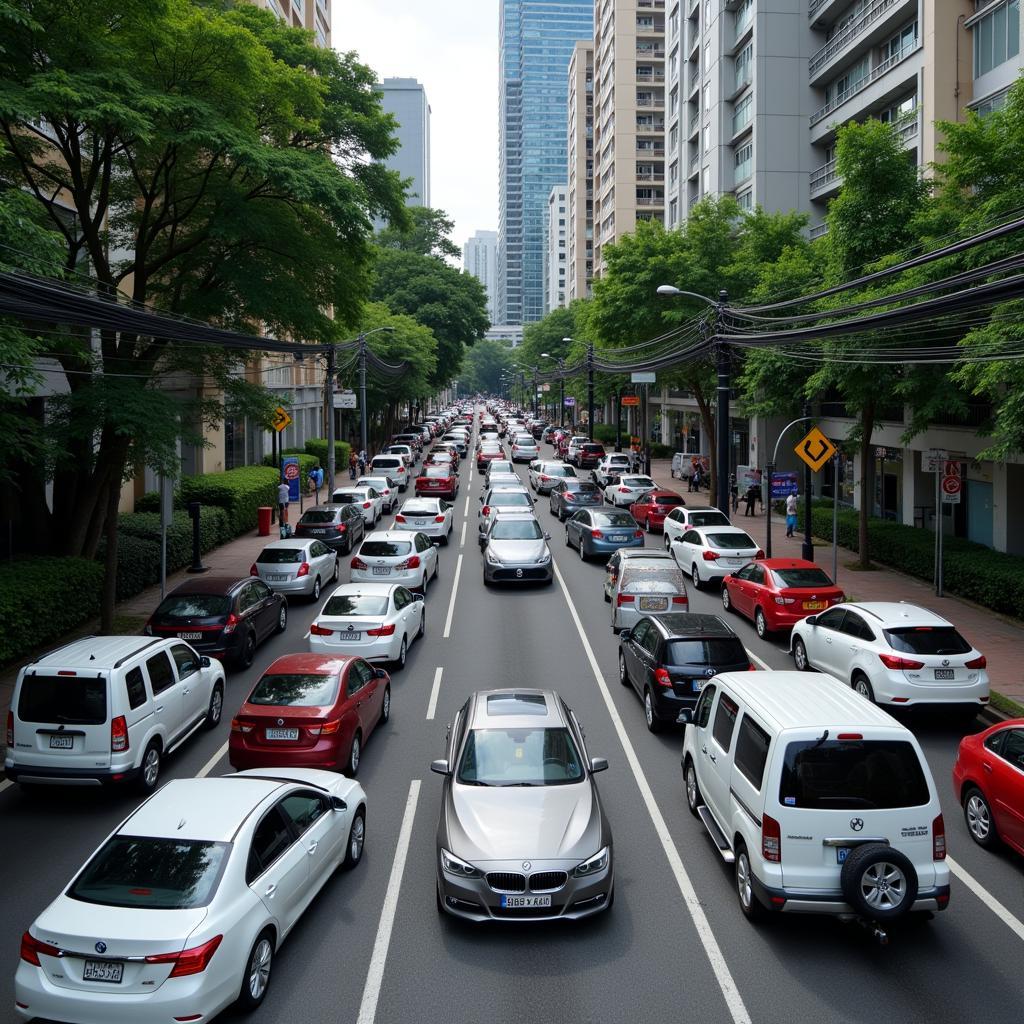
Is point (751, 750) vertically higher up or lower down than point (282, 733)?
higher up

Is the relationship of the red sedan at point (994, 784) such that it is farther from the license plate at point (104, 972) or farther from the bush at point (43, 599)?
the bush at point (43, 599)

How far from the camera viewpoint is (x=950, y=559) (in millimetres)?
23891

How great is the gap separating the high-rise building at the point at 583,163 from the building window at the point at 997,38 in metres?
100

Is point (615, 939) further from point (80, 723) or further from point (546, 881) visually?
point (80, 723)

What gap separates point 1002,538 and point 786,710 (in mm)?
20663

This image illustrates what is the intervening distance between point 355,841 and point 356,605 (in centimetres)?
773

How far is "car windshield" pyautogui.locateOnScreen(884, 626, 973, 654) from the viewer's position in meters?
14.3

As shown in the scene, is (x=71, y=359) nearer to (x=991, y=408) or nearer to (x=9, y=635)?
(x=9, y=635)

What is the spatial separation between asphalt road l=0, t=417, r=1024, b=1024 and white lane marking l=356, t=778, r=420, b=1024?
0.8 inches

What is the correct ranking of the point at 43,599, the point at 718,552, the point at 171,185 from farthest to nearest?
the point at 718,552 → the point at 171,185 → the point at 43,599

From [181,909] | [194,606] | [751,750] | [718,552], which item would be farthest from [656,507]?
[181,909]

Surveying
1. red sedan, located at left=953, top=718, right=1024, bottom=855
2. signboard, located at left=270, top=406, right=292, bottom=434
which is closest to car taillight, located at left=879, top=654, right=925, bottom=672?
red sedan, located at left=953, top=718, right=1024, bottom=855

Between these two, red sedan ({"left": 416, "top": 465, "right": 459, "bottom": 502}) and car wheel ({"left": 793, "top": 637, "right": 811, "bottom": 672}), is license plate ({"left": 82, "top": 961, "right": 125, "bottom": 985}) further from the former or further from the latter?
red sedan ({"left": 416, "top": 465, "right": 459, "bottom": 502})

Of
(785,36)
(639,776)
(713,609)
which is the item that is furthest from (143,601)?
(785,36)
